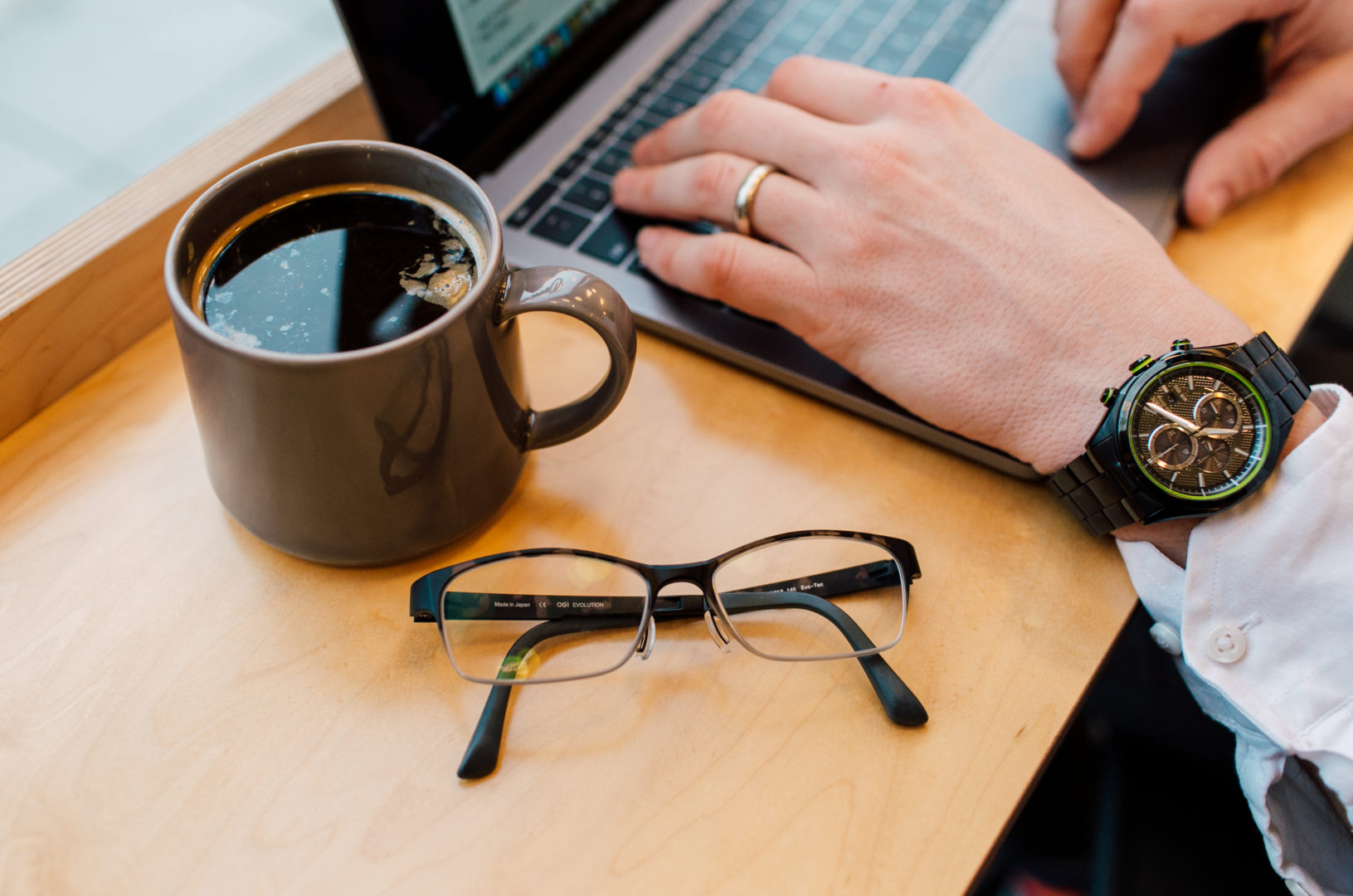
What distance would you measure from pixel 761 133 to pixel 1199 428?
1.06 ft

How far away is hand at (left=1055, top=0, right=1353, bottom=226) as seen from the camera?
65cm

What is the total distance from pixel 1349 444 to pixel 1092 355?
0.43 ft

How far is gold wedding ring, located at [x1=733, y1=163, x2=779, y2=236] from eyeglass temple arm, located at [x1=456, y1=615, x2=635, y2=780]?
0.28 meters

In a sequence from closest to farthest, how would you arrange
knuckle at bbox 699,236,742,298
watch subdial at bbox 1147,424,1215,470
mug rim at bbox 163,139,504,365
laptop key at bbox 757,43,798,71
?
mug rim at bbox 163,139,504,365, watch subdial at bbox 1147,424,1215,470, knuckle at bbox 699,236,742,298, laptop key at bbox 757,43,798,71

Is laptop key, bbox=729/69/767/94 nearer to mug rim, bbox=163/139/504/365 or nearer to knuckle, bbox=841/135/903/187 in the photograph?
knuckle, bbox=841/135/903/187

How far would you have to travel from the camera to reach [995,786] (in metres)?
0.42

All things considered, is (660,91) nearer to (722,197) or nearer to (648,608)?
(722,197)

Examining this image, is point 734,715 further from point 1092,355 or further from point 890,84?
point 890,84

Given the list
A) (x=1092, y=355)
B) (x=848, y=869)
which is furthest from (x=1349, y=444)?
(x=848, y=869)

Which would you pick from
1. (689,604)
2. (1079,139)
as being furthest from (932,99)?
(689,604)

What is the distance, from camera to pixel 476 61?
0.64 meters

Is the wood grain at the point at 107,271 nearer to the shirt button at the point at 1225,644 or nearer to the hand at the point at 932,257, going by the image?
the hand at the point at 932,257

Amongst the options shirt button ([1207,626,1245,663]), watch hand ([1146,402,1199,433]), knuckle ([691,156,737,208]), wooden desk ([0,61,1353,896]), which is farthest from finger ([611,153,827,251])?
shirt button ([1207,626,1245,663])

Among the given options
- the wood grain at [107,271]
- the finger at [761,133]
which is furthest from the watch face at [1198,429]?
the wood grain at [107,271]
